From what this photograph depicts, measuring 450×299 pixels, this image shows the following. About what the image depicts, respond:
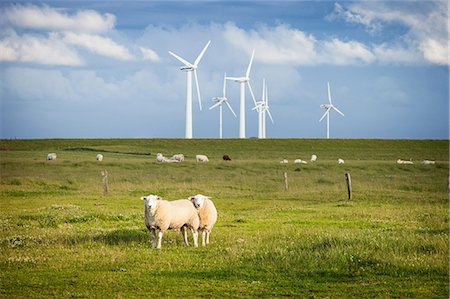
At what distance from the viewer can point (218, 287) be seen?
13320 millimetres

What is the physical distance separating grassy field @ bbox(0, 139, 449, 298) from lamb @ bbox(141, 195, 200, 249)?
548mm

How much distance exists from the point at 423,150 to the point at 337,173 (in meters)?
55.1

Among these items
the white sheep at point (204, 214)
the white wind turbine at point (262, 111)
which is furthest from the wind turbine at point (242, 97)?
the white sheep at point (204, 214)

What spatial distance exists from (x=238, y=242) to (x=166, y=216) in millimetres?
2192

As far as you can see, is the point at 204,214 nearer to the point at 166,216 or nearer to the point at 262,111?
the point at 166,216

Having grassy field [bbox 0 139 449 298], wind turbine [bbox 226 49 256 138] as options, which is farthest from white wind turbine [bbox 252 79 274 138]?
grassy field [bbox 0 139 449 298]

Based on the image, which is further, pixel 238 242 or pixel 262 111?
pixel 262 111

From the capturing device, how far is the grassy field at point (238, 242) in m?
13.4

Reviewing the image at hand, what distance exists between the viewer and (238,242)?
62.4 feet

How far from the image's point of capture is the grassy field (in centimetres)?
1344

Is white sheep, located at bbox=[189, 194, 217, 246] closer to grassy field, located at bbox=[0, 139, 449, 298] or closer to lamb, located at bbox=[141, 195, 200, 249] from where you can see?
lamb, located at bbox=[141, 195, 200, 249]

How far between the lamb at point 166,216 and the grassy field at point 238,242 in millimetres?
548

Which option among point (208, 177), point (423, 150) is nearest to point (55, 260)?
point (208, 177)

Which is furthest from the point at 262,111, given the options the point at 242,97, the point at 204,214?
the point at 204,214
